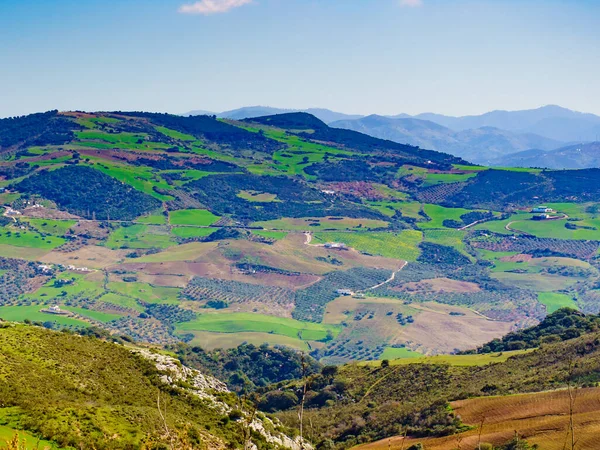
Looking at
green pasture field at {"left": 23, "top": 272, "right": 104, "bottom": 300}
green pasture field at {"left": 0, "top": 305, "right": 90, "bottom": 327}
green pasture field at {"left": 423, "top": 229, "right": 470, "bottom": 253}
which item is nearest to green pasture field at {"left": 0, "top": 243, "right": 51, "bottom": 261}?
green pasture field at {"left": 23, "top": 272, "right": 104, "bottom": 300}

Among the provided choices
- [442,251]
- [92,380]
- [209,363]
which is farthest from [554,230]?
[92,380]

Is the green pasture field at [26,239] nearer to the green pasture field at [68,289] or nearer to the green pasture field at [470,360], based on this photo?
the green pasture field at [68,289]

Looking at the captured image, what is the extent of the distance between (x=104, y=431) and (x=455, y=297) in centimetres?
10857

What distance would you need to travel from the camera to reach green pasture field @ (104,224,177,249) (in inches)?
5738

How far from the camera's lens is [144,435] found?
24484 mm

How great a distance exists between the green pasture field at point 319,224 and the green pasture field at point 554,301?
48641mm

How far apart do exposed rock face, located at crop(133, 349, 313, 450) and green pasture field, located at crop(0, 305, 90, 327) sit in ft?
222


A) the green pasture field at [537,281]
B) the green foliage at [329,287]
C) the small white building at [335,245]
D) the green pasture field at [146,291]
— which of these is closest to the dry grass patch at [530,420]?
the green foliage at [329,287]

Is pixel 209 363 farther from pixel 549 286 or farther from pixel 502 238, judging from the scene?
pixel 502 238

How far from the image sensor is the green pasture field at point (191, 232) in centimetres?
15200

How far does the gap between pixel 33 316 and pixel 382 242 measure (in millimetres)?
77648

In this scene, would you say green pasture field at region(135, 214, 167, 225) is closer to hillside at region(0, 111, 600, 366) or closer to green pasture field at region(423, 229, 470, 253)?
hillside at region(0, 111, 600, 366)

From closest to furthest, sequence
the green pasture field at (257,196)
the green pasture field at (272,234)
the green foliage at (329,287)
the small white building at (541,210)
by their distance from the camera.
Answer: the green foliage at (329,287) → the green pasture field at (272,234) → the small white building at (541,210) → the green pasture field at (257,196)

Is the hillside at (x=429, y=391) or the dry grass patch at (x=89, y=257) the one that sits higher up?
the hillside at (x=429, y=391)
